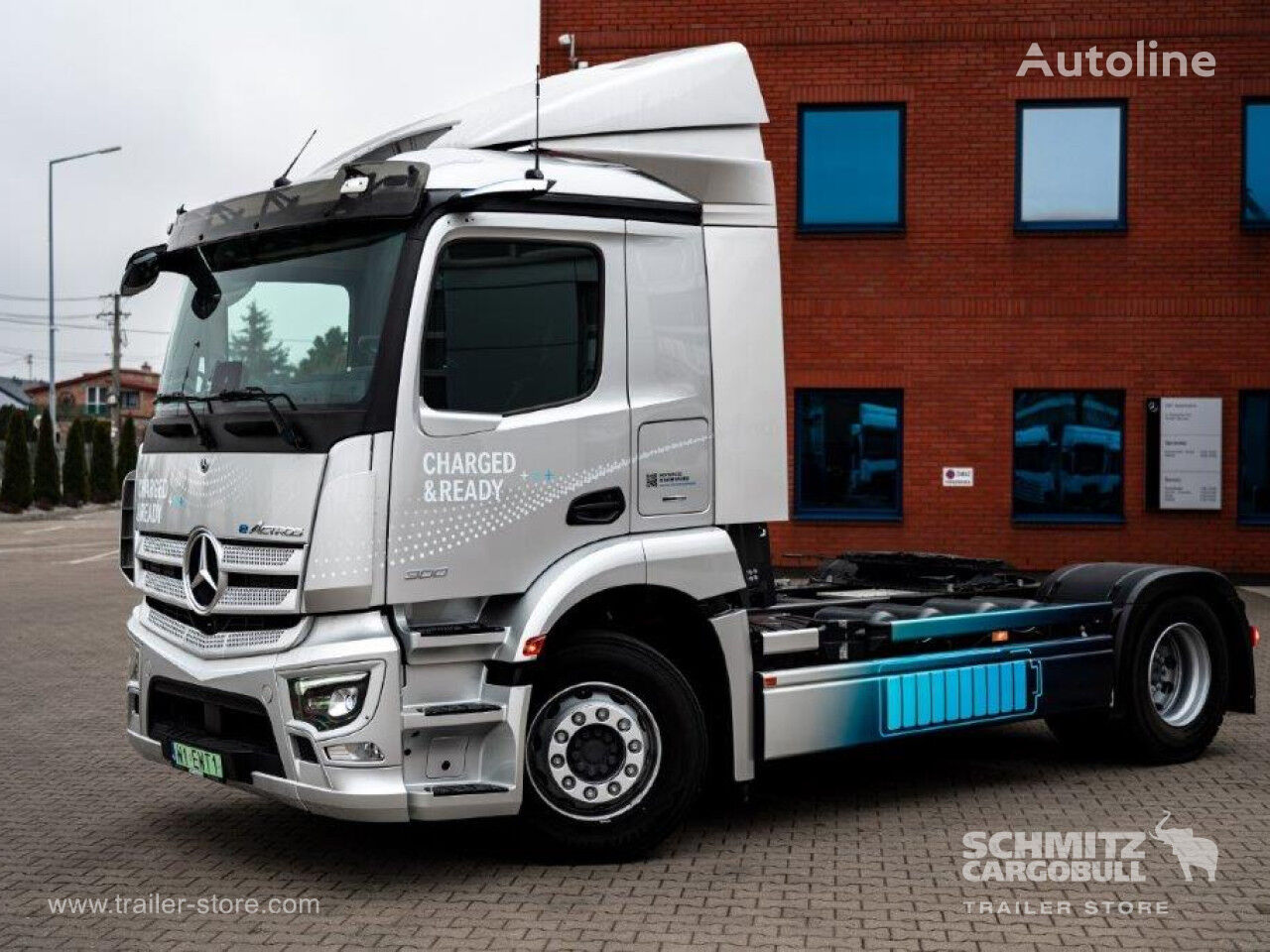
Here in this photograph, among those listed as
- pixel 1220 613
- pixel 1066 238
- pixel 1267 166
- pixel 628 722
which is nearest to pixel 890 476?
pixel 1066 238

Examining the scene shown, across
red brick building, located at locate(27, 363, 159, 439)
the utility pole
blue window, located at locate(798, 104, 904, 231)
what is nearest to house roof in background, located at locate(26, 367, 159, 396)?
red brick building, located at locate(27, 363, 159, 439)

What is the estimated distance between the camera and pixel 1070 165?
20.7 metres

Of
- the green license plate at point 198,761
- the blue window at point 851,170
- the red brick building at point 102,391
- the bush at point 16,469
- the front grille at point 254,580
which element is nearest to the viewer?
the front grille at point 254,580

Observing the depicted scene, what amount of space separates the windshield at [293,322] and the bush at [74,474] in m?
46.3

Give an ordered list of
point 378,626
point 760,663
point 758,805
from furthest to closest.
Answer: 1. point 758,805
2. point 760,663
3. point 378,626

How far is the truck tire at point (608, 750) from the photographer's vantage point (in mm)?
6246

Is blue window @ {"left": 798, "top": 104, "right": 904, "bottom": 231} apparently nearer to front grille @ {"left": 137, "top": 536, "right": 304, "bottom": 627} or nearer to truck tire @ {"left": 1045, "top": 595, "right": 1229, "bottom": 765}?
truck tire @ {"left": 1045, "top": 595, "right": 1229, "bottom": 765}

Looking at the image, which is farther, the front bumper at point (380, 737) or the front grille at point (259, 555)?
the front grille at point (259, 555)

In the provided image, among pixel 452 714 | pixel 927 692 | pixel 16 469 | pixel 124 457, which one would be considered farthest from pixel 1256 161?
pixel 124 457

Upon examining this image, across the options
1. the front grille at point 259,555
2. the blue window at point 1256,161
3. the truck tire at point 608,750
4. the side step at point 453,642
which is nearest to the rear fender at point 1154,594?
the truck tire at point 608,750

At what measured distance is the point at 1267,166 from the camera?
20.6m

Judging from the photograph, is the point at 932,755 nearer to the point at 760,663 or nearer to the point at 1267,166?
the point at 760,663

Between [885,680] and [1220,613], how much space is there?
2.73m

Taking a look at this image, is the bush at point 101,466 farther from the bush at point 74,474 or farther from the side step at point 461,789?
the side step at point 461,789
